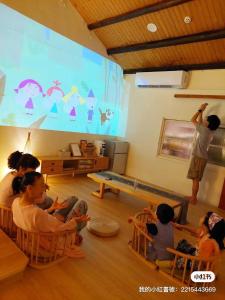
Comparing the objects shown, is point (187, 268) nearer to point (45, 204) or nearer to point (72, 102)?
point (45, 204)

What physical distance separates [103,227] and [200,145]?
2.40 meters

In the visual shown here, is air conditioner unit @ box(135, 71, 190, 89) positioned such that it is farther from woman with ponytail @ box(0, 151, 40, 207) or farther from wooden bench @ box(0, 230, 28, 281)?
wooden bench @ box(0, 230, 28, 281)

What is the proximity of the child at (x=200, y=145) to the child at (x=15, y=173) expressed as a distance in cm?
273

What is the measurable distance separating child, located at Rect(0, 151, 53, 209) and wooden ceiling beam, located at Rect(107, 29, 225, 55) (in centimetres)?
333

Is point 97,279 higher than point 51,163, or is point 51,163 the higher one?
point 51,163

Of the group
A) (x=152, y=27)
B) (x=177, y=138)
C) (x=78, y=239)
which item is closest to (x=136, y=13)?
(x=152, y=27)

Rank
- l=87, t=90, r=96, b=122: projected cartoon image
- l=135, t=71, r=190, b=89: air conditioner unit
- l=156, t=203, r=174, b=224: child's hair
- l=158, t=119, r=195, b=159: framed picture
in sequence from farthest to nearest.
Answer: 1. l=87, t=90, r=96, b=122: projected cartoon image
2. l=158, t=119, r=195, b=159: framed picture
3. l=135, t=71, r=190, b=89: air conditioner unit
4. l=156, t=203, r=174, b=224: child's hair

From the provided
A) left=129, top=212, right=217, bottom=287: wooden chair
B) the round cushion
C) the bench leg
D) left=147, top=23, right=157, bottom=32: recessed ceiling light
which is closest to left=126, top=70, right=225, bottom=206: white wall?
left=147, top=23, right=157, bottom=32: recessed ceiling light

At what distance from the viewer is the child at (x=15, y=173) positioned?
2.25 meters

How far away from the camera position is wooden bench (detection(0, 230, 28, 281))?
177 cm

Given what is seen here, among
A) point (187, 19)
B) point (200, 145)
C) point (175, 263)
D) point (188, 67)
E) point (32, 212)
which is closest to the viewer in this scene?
point (32, 212)

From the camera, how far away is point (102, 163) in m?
5.39

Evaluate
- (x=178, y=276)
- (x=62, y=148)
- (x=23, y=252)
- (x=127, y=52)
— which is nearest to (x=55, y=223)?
(x=23, y=252)

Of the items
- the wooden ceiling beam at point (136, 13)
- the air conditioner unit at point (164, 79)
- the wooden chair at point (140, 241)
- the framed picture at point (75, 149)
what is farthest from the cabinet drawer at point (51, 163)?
the wooden ceiling beam at point (136, 13)
